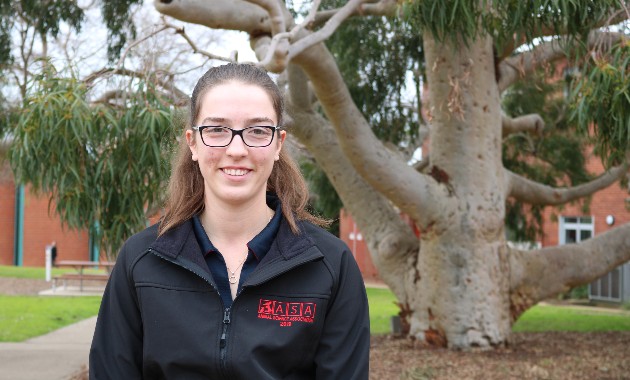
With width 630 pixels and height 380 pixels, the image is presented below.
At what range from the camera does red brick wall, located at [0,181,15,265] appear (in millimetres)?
30188

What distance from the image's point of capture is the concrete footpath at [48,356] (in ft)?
28.0

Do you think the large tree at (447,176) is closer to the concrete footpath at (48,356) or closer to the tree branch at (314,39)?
the tree branch at (314,39)

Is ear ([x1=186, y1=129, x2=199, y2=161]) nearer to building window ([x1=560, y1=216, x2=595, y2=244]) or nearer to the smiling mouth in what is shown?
the smiling mouth

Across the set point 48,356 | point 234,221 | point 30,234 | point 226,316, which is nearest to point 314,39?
point 234,221

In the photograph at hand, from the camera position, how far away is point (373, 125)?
12.9m

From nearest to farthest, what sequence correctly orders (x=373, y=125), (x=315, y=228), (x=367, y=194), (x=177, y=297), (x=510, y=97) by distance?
(x=177, y=297)
(x=315, y=228)
(x=367, y=194)
(x=373, y=125)
(x=510, y=97)

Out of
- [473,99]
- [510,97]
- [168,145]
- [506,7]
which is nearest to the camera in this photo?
[168,145]

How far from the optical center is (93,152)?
6551 millimetres

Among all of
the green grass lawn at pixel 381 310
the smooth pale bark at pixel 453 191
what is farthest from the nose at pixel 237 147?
the green grass lawn at pixel 381 310

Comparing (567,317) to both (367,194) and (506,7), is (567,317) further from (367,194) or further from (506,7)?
(506,7)

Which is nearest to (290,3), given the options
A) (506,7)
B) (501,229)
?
(501,229)

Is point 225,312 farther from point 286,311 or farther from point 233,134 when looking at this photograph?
point 233,134

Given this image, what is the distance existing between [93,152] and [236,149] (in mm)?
4586

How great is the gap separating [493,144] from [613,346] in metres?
3.36
